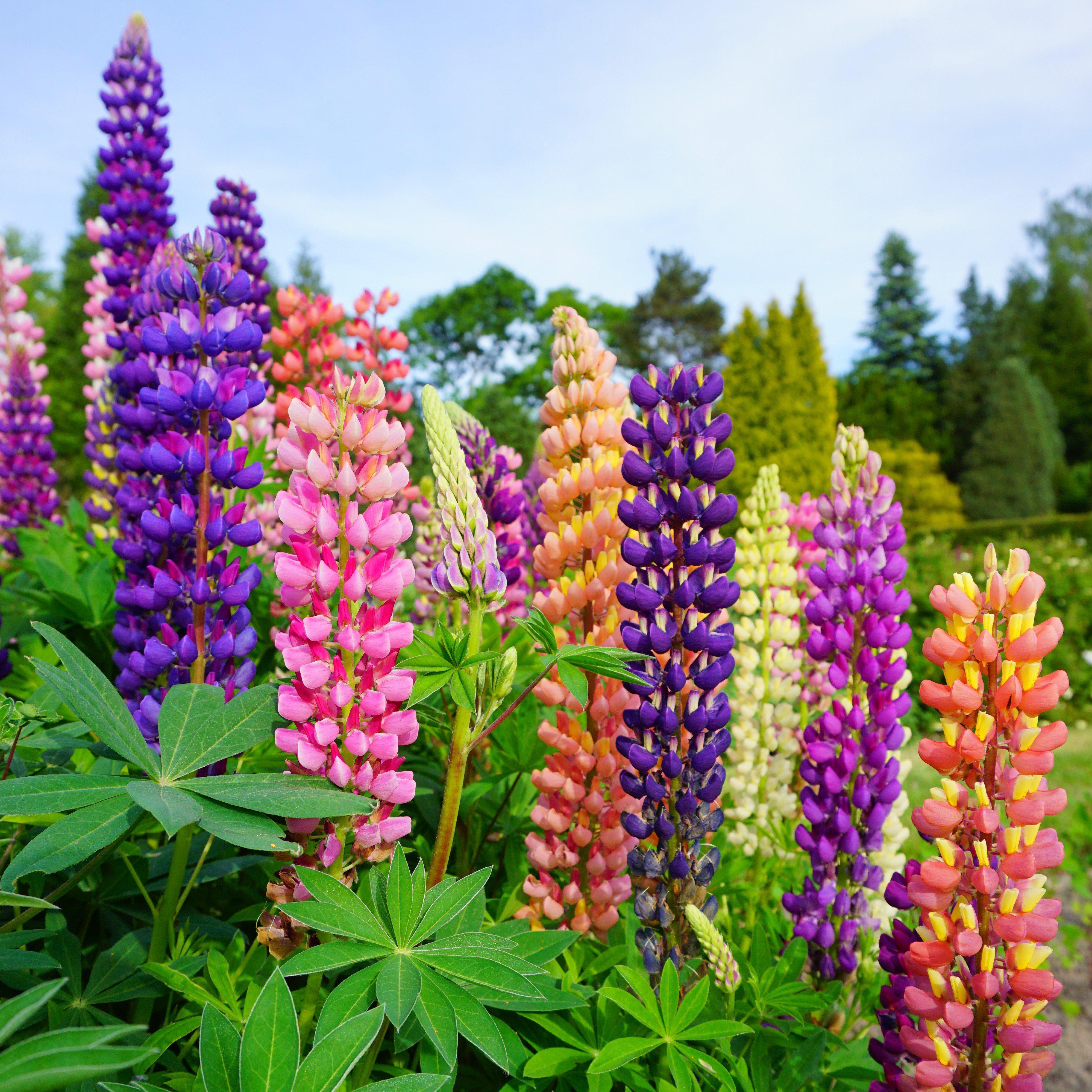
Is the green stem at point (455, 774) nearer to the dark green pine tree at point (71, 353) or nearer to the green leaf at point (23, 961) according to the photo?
the green leaf at point (23, 961)

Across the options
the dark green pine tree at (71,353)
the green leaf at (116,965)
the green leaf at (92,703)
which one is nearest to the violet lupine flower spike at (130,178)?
the green leaf at (92,703)

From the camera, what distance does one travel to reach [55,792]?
1175mm

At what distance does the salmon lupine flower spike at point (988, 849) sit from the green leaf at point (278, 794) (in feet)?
2.96

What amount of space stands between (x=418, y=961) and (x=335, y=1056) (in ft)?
0.60

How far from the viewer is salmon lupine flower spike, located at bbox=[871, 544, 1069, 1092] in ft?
4.09

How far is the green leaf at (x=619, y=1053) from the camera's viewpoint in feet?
4.13

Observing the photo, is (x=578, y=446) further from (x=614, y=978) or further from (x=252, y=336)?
(x=614, y=978)

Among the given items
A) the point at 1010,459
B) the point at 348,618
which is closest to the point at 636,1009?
the point at 348,618

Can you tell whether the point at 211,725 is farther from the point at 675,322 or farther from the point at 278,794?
the point at 675,322

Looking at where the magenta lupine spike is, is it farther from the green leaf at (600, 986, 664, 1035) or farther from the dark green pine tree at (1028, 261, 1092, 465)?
the dark green pine tree at (1028, 261, 1092, 465)

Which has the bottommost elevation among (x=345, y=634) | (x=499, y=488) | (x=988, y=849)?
(x=988, y=849)

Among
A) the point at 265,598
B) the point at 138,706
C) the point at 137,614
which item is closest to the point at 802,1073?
the point at 138,706

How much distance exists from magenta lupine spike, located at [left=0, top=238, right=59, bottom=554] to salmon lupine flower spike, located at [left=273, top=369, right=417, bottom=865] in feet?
10.6

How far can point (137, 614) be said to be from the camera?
1.79 meters
